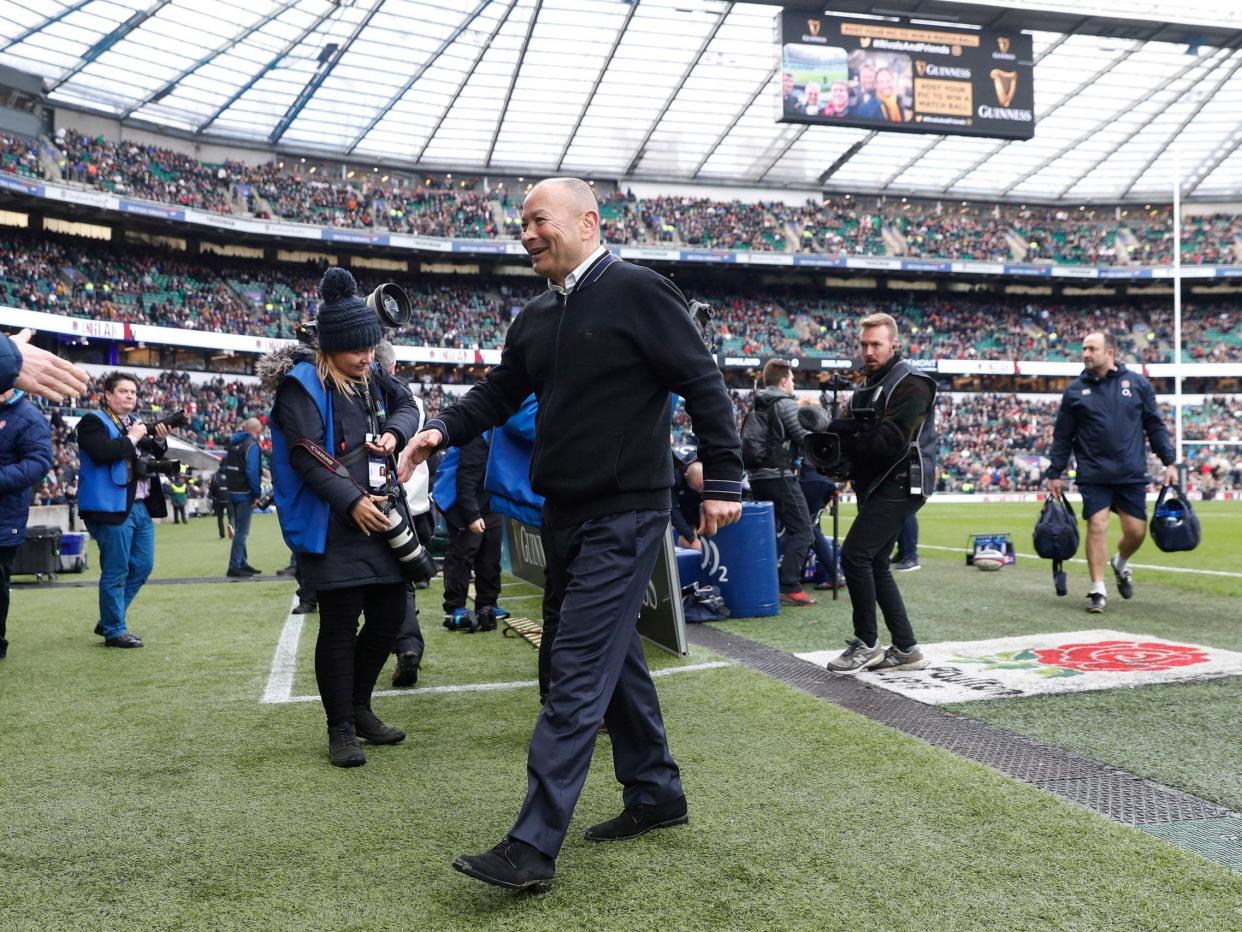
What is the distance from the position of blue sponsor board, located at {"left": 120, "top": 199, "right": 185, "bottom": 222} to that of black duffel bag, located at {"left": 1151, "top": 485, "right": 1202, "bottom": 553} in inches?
1484

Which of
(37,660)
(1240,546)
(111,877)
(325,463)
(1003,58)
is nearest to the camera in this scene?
(111,877)

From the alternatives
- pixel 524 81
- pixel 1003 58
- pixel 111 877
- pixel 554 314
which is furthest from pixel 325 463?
pixel 524 81

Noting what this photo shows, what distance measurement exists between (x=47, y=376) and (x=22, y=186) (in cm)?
3695

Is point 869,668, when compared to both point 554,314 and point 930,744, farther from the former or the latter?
point 554,314

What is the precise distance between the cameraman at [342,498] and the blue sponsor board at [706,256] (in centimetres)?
4466

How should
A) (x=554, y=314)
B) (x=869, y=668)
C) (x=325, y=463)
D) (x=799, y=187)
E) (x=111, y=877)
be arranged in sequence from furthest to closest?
(x=799, y=187), (x=869, y=668), (x=325, y=463), (x=554, y=314), (x=111, y=877)

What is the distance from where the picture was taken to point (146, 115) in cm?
4028

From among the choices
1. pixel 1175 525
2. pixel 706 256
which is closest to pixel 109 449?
pixel 1175 525

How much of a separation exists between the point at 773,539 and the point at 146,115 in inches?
1612

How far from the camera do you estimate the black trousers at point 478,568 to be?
743 centimetres

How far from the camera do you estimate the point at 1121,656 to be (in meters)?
5.57

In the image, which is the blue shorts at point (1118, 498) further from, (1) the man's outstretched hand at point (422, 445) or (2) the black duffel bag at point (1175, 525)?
(1) the man's outstretched hand at point (422, 445)

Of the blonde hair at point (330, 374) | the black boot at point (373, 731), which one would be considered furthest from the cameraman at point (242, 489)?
the blonde hair at point (330, 374)

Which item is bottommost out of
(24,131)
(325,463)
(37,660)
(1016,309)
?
(37,660)
